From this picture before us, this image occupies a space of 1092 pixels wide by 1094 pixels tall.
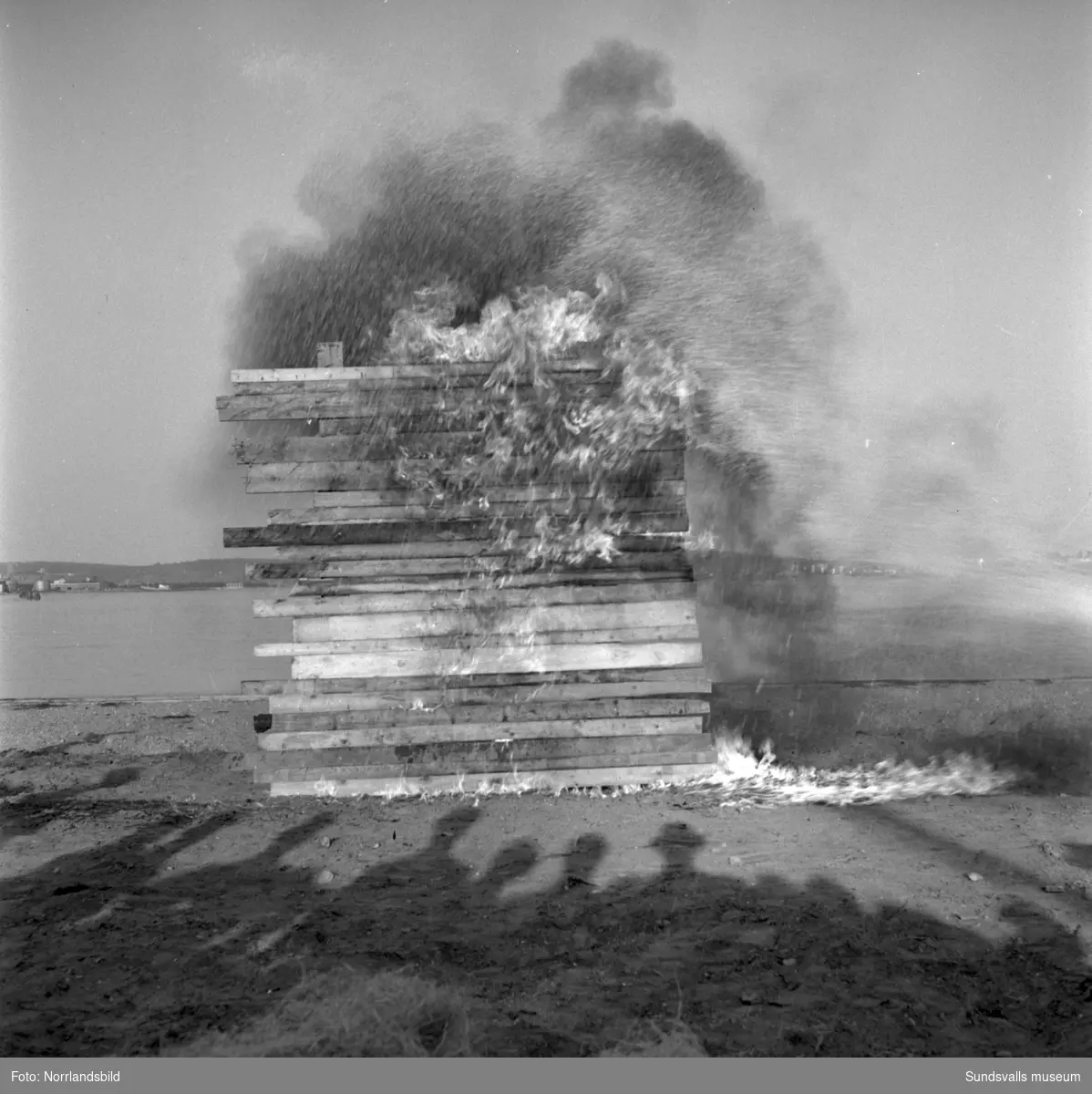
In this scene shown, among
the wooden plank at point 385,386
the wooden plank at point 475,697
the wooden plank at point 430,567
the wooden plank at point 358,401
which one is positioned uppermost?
the wooden plank at point 385,386

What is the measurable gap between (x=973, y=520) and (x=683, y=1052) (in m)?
11.9

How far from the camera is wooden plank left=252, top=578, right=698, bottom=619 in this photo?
830 cm

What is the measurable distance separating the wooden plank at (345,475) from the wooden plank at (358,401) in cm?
42

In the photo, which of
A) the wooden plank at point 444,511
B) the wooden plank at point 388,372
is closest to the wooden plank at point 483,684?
the wooden plank at point 444,511

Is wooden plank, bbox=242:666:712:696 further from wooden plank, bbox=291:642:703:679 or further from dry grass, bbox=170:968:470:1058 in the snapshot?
dry grass, bbox=170:968:470:1058

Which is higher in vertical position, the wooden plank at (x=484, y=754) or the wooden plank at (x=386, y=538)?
the wooden plank at (x=386, y=538)

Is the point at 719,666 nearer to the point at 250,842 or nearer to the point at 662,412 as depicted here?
the point at 662,412

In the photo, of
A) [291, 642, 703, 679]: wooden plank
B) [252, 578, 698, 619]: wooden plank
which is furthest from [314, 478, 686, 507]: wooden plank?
[291, 642, 703, 679]: wooden plank

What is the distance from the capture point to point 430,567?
8.41 m

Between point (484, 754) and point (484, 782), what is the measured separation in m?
0.24

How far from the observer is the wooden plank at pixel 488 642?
27.2 ft

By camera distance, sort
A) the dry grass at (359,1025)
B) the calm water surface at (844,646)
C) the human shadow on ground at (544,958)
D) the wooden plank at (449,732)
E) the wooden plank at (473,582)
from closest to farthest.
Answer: the dry grass at (359,1025)
the human shadow on ground at (544,958)
the wooden plank at (449,732)
the wooden plank at (473,582)
the calm water surface at (844,646)

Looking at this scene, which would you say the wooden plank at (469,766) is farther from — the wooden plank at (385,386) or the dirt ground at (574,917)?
the wooden plank at (385,386)

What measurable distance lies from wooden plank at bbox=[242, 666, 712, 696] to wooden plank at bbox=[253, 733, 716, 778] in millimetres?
398
